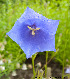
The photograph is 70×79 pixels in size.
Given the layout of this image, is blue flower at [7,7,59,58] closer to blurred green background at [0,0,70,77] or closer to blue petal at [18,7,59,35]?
blue petal at [18,7,59,35]

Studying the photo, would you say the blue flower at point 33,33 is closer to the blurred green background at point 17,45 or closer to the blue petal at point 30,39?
the blue petal at point 30,39

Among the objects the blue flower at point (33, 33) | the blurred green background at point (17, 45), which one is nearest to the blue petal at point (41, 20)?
the blue flower at point (33, 33)

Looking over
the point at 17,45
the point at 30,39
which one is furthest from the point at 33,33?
the point at 17,45

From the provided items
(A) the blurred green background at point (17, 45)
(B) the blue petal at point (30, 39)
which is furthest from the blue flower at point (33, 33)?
(A) the blurred green background at point (17, 45)

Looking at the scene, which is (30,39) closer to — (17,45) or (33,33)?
(33,33)

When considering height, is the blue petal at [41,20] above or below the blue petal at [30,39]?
above

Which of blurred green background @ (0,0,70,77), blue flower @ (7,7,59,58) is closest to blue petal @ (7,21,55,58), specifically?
blue flower @ (7,7,59,58)

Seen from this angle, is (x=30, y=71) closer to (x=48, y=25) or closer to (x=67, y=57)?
(x=67, y=57)

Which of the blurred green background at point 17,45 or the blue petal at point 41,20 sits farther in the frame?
the blurred green background at point 17,45
